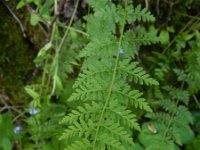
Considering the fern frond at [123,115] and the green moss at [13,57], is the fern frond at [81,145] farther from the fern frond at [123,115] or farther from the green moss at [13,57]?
the green moss at [13,57]

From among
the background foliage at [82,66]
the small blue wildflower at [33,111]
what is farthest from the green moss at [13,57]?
the small blue wildflower at [33,111]

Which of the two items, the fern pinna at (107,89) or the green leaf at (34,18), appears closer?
the fern pinna at (107,89)

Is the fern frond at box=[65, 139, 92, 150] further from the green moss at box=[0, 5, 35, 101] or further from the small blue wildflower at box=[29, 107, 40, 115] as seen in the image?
the green moss at box=[0, 5, 35, 101]

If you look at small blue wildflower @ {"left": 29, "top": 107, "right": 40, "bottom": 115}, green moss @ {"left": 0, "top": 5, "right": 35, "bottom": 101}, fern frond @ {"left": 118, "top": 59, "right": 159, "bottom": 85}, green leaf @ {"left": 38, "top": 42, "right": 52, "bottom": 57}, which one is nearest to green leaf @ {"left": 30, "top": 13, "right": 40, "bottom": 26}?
green leaf @ {"left": 38, "top": 42, "right": 52, "bottom": 57}

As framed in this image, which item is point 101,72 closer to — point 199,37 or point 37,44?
point 199,37

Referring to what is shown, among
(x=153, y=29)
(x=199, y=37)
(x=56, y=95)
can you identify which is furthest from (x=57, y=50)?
(x=199, y=37)

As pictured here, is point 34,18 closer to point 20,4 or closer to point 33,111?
point 20,4

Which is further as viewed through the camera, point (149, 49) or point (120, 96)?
point (149, 49)
